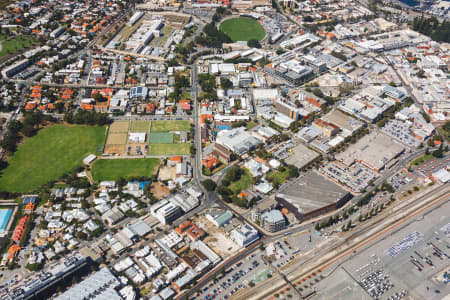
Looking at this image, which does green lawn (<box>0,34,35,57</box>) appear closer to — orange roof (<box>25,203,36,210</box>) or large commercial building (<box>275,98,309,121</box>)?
orange roof (<box>25,203,36,210</box>)

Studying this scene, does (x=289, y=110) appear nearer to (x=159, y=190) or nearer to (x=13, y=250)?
(x=159, y=190)

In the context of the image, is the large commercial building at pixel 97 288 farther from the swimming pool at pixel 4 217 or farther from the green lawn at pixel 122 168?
the green lawn at pixel 122 168

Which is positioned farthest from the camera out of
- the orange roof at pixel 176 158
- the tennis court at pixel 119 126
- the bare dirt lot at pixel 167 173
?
the tennis court at pixel 119 126

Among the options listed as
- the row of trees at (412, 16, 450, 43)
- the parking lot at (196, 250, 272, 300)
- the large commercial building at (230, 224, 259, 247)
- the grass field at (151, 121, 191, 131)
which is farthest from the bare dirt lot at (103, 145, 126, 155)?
the row of trees at (412, 16, 450, 43)

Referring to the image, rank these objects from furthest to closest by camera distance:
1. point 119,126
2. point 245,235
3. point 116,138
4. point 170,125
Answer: point 170,125 → point 119,126 → point 116,138 → point 245,235

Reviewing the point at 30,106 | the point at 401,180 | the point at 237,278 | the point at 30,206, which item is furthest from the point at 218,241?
the point at 30,106

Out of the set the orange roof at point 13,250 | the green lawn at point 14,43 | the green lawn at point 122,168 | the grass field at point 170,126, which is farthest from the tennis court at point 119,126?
the green lawn at point 14,43

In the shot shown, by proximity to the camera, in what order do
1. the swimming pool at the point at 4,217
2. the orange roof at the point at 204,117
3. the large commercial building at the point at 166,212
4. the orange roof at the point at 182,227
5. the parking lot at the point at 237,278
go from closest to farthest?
the parking lot at the point at 237,278 < the swimming pool at the point at 4,217 < the orange roof at the point at 182,227 < the large commercial building at the point at 166,212 < the orange roof at the point at 204,117
